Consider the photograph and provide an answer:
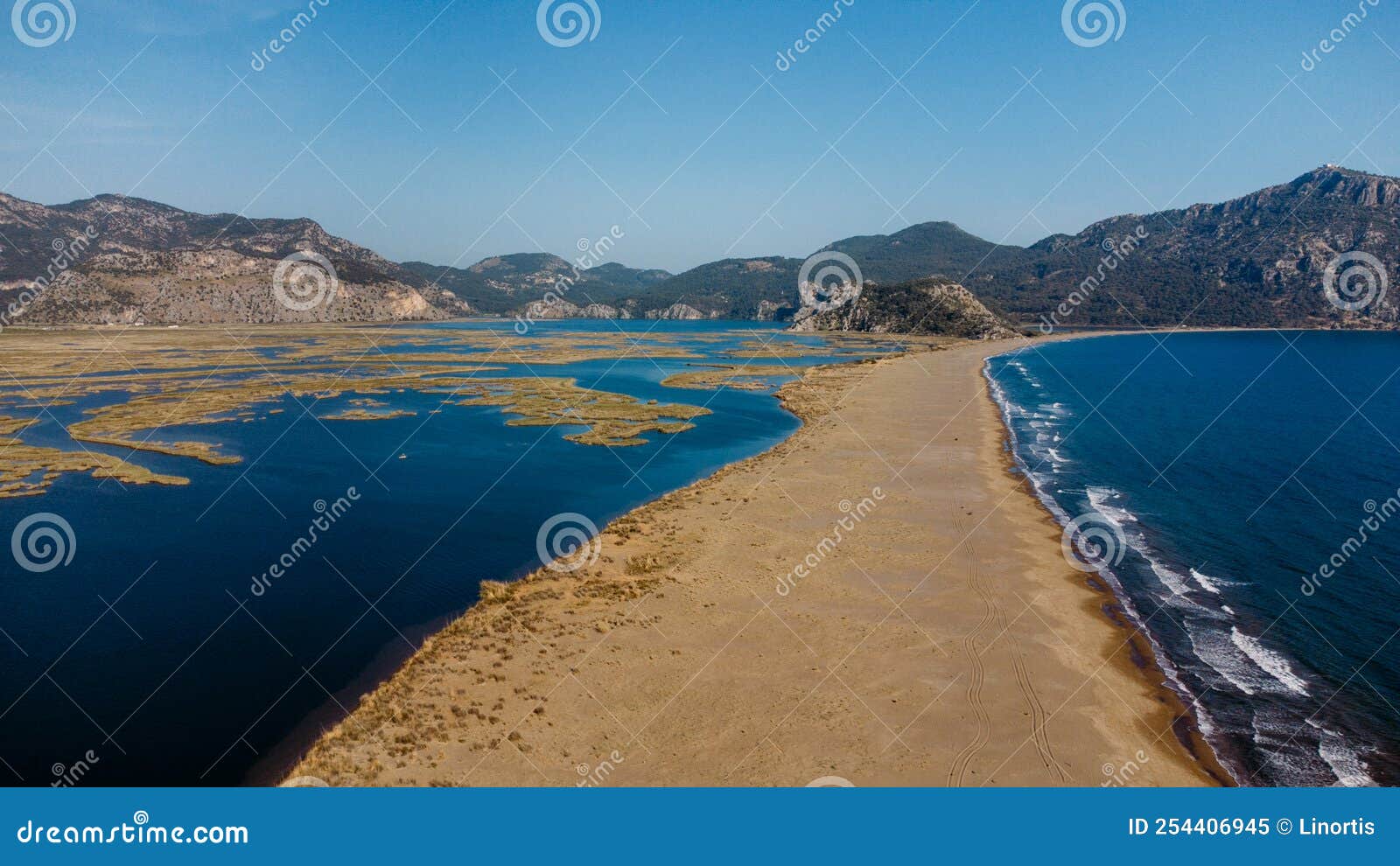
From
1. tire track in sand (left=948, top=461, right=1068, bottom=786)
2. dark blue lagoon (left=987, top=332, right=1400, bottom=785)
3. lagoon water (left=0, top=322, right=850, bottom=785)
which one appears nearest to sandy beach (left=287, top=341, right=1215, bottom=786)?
tire track in sand (left=948, top=461, right=1068, bottom=786)

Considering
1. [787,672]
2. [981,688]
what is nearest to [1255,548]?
[981,688]

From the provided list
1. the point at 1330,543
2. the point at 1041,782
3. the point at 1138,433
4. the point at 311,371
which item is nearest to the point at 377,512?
the point at 1041,782

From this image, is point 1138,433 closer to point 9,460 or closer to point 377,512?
point 377,512

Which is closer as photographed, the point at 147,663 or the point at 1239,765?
the point at 1239,765

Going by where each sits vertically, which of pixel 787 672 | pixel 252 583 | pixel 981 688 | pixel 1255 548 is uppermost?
pixel 1255 548

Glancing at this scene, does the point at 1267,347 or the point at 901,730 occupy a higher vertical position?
the point at 1267,347

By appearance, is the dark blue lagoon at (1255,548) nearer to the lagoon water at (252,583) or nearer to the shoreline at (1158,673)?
the shoreline at (1158,673)

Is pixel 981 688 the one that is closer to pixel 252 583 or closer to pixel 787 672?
pixel 787 672
